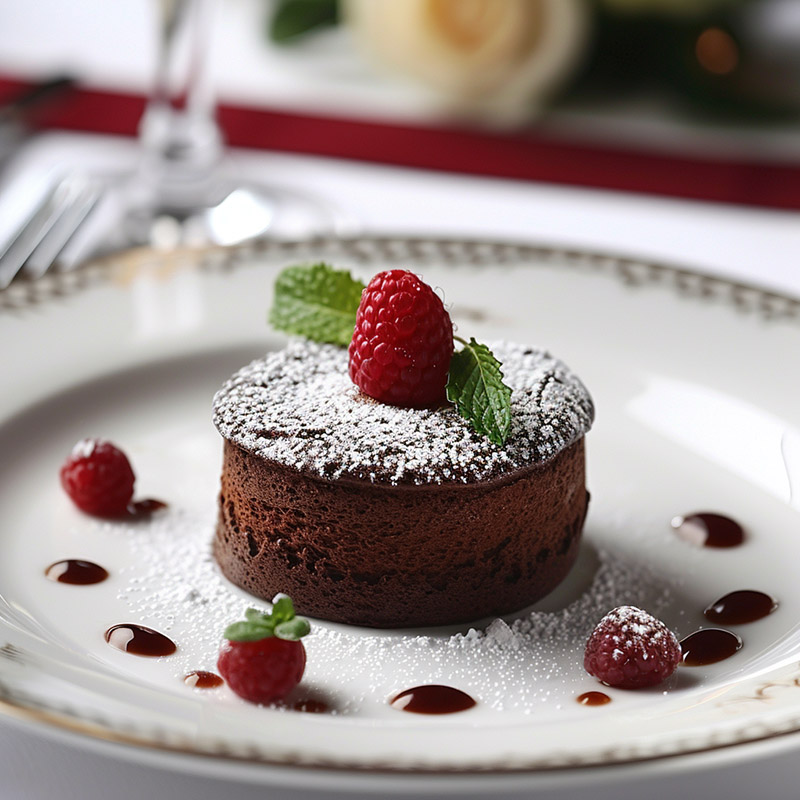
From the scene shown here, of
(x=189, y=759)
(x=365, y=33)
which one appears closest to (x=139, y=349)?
(x=189, y=759)

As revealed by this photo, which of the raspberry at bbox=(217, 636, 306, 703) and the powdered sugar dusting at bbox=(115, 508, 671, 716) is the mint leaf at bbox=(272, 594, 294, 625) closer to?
the raspberry at bbox=(217, 636, 306, 703)

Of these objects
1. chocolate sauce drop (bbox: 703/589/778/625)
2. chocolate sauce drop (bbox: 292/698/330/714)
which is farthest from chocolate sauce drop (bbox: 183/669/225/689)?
chocolate sauce drop (bbox: 703/589/778/625)

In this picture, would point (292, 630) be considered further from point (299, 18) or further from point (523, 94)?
point (299, 18)

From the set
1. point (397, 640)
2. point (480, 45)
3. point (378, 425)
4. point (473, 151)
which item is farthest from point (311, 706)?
point (480, 45)

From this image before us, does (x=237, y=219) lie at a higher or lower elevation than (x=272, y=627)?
higher

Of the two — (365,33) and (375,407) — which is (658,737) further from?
(365,33)

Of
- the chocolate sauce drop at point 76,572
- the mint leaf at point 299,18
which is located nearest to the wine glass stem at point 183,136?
the mint leaf at point 299,18
